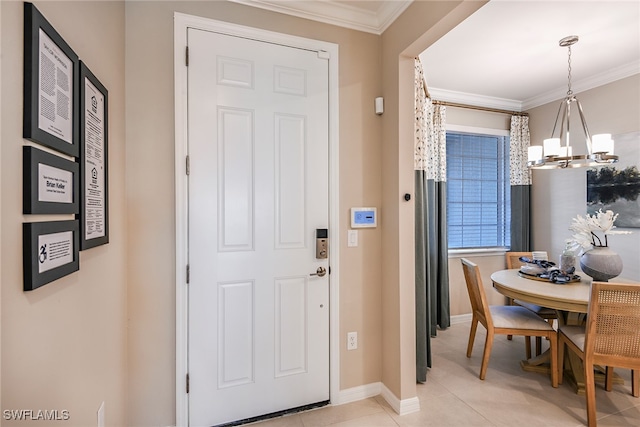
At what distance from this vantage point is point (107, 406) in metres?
1.40

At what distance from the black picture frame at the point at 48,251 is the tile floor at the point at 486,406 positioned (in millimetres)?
1550

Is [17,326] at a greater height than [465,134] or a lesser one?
lesser

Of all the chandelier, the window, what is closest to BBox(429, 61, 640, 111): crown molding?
the window

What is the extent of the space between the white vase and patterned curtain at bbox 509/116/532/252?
1589 mm

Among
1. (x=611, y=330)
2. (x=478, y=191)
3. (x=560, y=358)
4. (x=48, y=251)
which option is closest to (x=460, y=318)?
(x=560, y=358)

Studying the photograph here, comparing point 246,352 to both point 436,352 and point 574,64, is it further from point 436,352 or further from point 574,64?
point 574,64

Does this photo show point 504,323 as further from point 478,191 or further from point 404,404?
point 478,191

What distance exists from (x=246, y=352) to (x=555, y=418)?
208 centimetres

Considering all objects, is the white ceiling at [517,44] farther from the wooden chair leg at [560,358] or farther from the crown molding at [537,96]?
the wooden chair leg at [560,358]

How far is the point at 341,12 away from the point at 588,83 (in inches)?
124

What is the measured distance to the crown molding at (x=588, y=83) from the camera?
3.05 metres

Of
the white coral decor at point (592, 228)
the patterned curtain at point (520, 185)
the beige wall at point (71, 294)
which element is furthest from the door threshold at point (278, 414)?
the patterned curtain at point (520, 185)

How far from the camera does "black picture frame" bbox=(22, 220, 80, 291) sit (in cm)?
82

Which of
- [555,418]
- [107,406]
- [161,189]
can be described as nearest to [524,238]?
[555,418]
